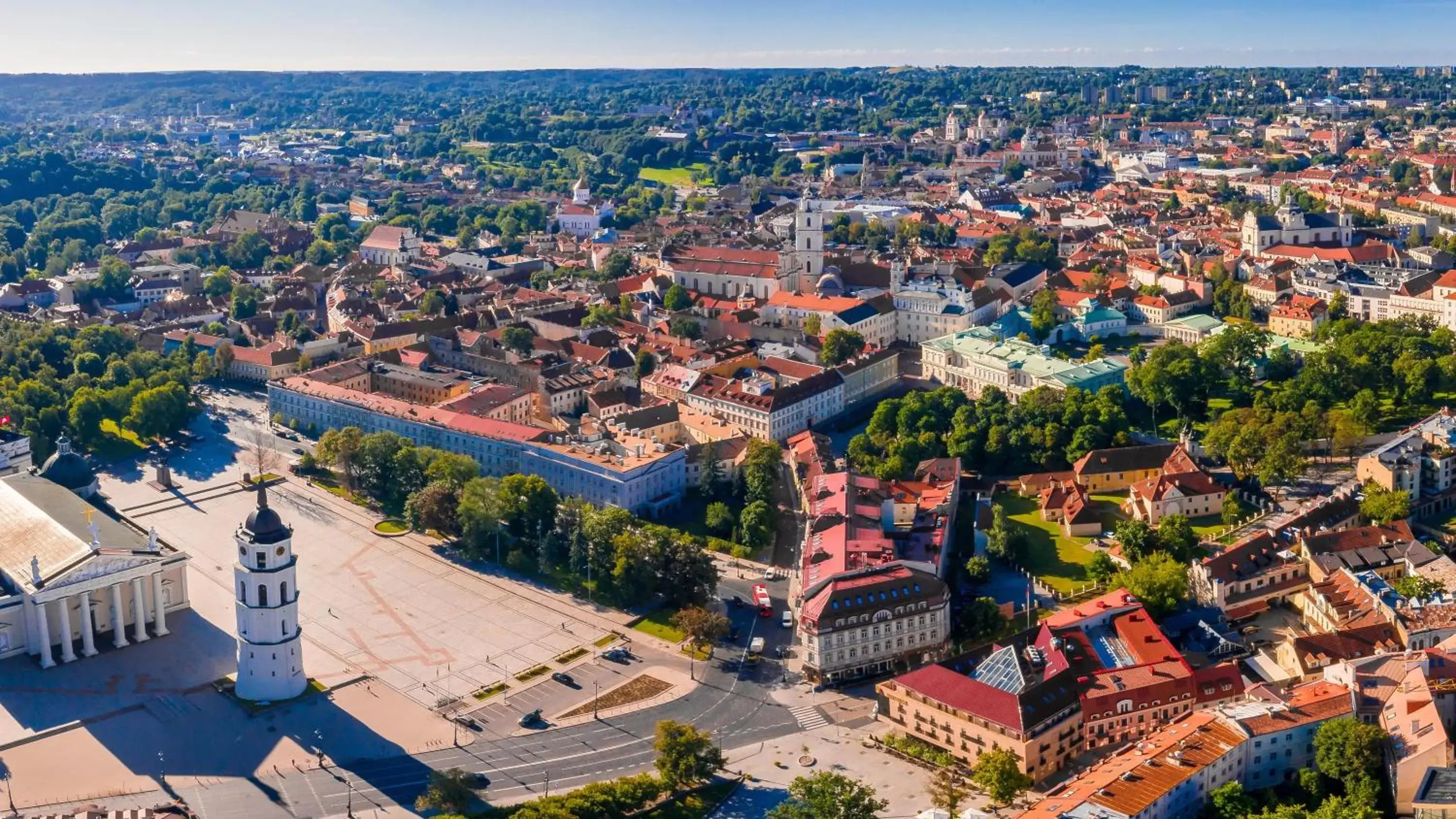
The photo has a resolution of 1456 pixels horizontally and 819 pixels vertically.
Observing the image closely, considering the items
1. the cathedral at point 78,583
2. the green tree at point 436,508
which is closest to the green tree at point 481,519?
the green tree at point 436,508

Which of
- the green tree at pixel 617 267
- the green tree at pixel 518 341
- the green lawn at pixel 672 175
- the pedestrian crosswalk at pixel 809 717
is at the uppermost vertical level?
the green lawn at pixel 672 175

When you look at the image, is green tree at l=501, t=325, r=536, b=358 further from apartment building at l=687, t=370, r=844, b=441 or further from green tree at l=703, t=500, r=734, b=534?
green tree at l=703, t=500, r=734, b=534

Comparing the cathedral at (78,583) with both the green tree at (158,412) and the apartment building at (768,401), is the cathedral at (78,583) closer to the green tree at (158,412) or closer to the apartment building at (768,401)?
the green tree at (158,412)

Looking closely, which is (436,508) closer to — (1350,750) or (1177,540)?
(1177,540)

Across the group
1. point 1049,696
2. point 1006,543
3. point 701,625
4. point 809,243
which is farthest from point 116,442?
point 1049,696

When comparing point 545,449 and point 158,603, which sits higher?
point 545,449
